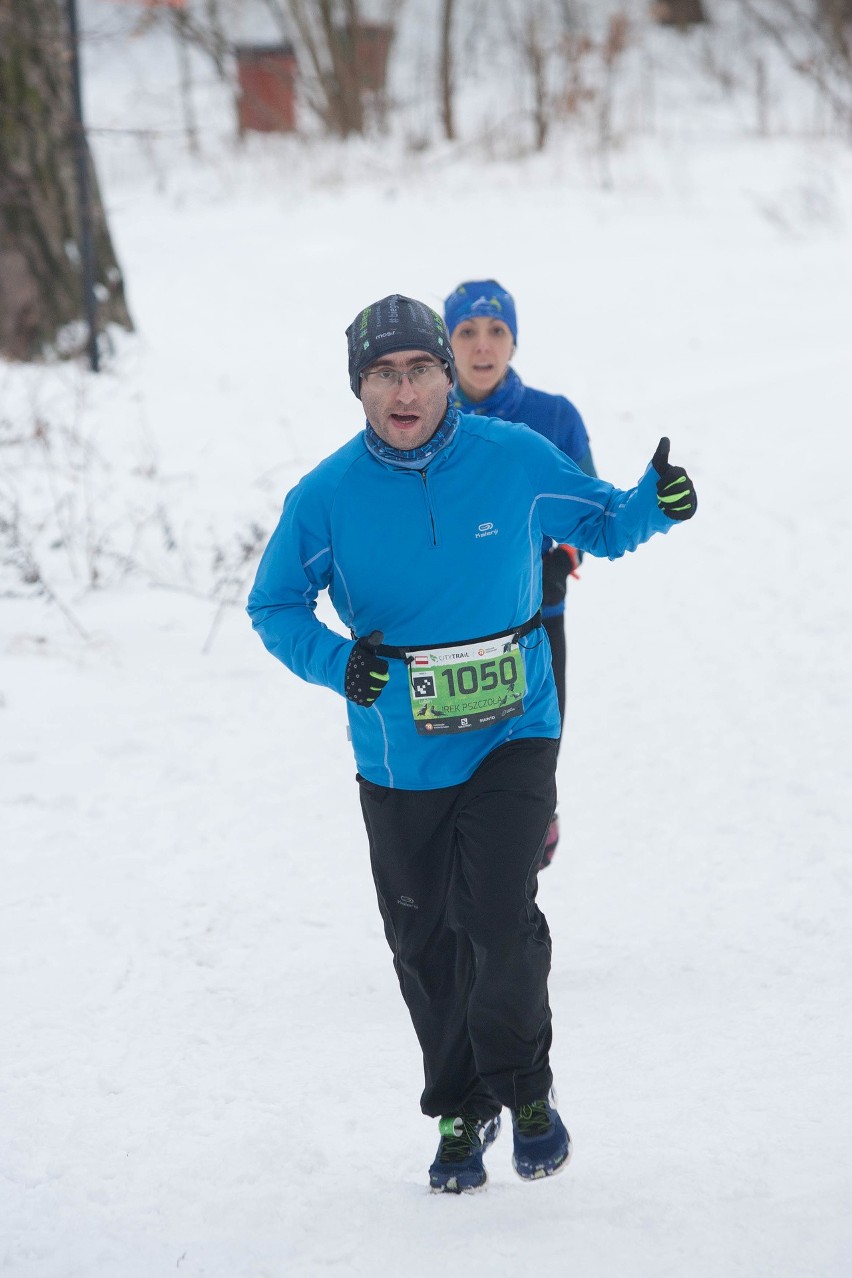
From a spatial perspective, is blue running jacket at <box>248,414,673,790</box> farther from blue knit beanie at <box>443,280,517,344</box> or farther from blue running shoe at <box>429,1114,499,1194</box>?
blue knit beanie at <box>443,280,517,344</box>

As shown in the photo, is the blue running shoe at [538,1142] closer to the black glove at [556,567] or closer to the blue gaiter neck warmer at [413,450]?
the blue gaiter neck warmer at [413,450]

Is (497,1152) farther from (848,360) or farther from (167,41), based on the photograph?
(167,41)

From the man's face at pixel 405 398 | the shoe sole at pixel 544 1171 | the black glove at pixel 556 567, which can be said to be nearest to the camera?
the man's face at pixel 405 398

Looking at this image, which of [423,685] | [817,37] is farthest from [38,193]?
[817,37]

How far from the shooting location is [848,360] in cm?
1058

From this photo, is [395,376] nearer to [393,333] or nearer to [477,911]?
[393,333]

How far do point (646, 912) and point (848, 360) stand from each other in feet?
24.8

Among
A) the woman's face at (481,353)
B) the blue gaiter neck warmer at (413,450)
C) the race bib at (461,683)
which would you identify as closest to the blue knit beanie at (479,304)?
the woman's face at (481,353)

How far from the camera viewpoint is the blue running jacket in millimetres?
2699

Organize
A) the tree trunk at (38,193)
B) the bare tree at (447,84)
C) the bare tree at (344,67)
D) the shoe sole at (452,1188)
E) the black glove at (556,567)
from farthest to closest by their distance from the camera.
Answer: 1. the bare tree at (344,67)
2. the bare tree at (447,84)
3. the tree trunk at (38,193)
4. the black glove at (556,567)
5. the shoe sole at (452,1188)

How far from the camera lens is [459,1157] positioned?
9.54 ft

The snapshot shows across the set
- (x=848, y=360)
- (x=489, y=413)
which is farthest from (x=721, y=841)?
(x=848, y=360)

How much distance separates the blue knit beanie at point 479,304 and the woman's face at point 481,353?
25 millimetres

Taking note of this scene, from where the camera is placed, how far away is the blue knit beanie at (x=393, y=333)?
2.68m
